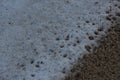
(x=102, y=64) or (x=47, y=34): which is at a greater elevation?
(x=47, y=34)

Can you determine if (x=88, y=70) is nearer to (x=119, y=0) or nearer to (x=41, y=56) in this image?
(x=41, y=56)

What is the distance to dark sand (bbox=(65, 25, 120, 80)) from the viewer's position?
15.5 feet

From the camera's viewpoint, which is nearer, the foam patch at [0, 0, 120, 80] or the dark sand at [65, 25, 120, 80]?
the dark sand at [65, 25, 120, 80]

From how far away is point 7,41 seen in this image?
5.41 m

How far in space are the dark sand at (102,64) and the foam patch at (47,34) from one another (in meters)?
0.13

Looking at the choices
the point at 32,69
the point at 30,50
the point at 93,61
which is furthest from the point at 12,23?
the point at 93,61

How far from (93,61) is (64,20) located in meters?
1.13

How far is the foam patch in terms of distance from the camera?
16.2 feet

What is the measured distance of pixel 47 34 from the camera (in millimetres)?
5465

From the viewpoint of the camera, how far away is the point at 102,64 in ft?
16.0

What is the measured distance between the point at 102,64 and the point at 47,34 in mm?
1189

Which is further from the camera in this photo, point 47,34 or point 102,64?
point 47,34

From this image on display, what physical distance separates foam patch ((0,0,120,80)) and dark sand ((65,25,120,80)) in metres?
0.13

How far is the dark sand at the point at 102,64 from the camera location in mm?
4738
